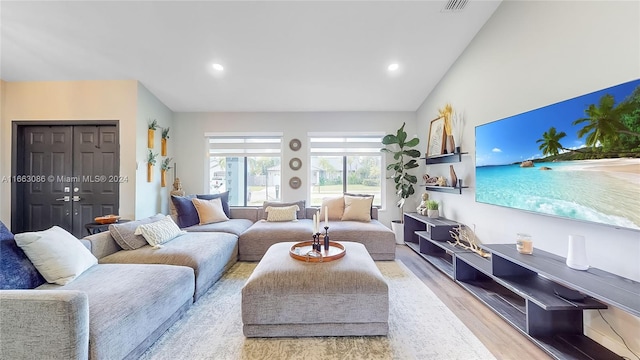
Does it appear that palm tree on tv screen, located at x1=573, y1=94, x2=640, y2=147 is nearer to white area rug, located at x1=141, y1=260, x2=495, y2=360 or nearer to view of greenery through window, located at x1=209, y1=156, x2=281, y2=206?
white area rug, located at x1=141, y1=260, x2=495, y2=360

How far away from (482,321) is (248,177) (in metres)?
4.22

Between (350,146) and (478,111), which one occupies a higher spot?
(478,111)

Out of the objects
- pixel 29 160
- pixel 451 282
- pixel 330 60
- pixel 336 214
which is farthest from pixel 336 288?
pixel 29 160

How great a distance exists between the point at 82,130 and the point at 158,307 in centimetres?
369

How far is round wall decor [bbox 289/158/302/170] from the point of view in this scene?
487cm

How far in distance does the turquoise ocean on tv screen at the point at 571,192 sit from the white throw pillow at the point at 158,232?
136 inches

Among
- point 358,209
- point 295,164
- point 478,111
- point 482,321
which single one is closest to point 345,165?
point 295,164

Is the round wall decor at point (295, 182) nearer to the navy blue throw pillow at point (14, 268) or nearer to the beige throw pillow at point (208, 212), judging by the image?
the beige throw pillow at point (208, 212)

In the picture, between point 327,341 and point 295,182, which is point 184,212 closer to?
point 295,182

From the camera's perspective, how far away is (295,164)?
487 cm

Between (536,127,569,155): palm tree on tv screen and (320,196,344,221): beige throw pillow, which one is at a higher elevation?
(536,127,569,155): palm tree on tv screen

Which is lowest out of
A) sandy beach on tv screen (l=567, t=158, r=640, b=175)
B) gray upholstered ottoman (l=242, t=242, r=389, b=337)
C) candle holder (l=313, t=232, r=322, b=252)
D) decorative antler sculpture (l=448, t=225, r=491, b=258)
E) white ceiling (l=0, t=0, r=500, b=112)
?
gray upholstered ottoman (l=242, t=242, r=389, b=337)

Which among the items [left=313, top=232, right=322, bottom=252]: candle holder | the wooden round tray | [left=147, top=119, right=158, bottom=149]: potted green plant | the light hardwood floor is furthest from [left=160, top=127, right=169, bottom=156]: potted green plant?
the light hardwood floor

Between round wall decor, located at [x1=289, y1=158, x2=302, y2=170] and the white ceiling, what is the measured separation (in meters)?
1.19
